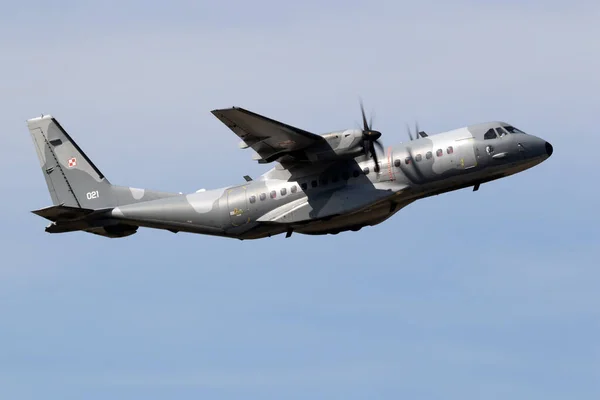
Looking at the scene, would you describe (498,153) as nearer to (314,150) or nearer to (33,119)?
(314,150)

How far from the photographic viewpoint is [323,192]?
1359 inches

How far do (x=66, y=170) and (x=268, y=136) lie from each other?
8.94m

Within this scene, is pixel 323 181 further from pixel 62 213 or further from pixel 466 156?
pixel 62 213

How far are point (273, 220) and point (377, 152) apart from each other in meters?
3.88

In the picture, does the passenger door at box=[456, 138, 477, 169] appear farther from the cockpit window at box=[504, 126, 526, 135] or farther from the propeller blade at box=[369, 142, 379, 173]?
the propeller blade at box=[369, 142, 379, 173]

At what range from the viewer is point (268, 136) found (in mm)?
33406

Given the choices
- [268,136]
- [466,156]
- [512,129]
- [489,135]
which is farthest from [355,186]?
[512,129]

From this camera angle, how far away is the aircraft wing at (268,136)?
32.3m

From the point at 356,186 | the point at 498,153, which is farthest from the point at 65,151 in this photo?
the point at 498,153

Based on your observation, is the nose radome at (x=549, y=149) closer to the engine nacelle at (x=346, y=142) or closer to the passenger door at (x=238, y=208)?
the engine nacelle at (x=346, y=142)

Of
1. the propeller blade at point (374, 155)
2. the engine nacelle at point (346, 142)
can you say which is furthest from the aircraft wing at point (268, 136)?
the propeller blade at point (374, 155)

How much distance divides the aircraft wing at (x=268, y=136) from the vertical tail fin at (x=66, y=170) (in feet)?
21.9

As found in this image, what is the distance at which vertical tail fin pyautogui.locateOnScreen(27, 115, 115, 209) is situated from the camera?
1505 inches

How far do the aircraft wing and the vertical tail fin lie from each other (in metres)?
6.66
